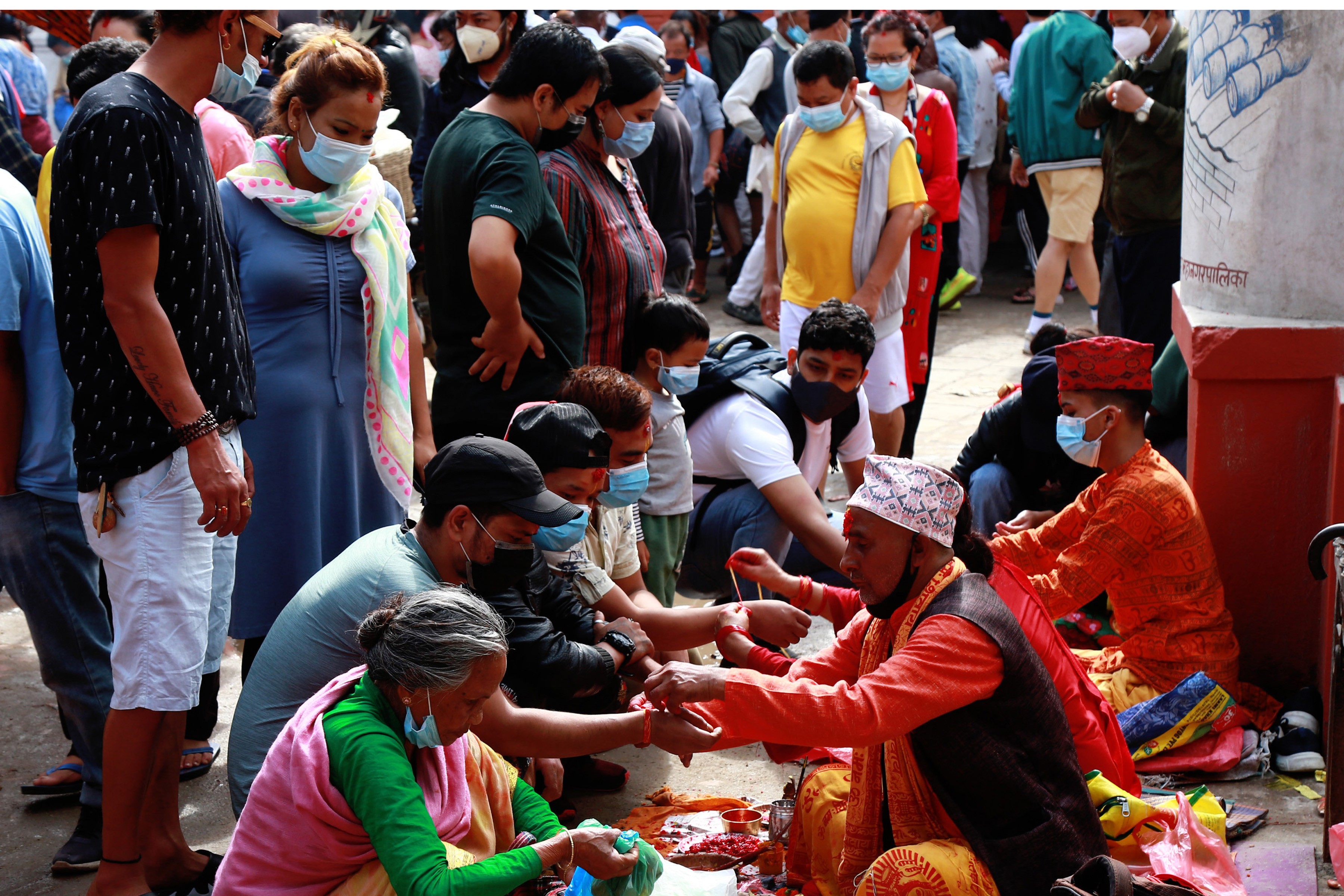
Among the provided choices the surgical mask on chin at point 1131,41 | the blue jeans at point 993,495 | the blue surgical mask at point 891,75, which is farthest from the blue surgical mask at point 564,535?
the surgical mask on chin at point 1131,41

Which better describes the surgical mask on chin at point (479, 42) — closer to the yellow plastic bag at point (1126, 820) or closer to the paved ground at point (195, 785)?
the paved ground at point (195, 785)

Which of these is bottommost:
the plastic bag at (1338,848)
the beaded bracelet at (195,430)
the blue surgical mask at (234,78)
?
the plastic bag at (1338,848)

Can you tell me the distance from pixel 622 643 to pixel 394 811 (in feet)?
3.90

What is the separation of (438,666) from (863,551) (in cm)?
102

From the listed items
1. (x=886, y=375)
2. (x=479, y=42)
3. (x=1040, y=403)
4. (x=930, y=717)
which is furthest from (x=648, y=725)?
(x=479, y=42)

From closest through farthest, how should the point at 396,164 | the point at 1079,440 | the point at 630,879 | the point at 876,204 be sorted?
the point at 630,879, the point at 1079,440, the point at 396,164, the point at 876,204

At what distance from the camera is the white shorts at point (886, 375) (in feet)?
19.4

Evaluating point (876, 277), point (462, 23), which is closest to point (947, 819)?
point (876, 277)

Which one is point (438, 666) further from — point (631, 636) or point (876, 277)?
point (876, 277)

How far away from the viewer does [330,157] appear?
3.42 m

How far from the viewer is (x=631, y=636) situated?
3482mm

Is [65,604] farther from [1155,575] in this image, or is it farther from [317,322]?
[1155,575]

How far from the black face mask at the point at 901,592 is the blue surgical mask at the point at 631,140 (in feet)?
6.97

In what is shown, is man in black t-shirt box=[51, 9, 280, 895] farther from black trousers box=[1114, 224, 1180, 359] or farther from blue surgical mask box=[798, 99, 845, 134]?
black trousers box=[1114, 224, 1180, 359]
